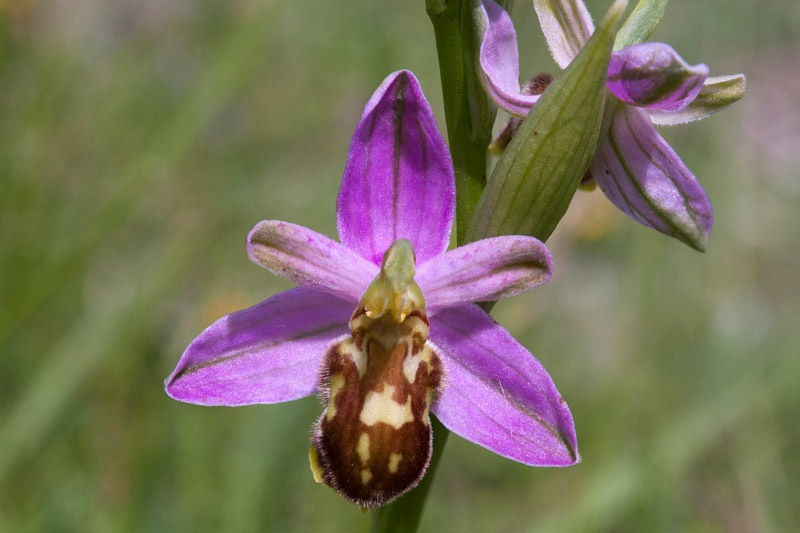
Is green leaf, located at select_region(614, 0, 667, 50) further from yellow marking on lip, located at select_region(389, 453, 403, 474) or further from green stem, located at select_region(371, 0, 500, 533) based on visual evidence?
yellow marking on lip, located at select_region(389, 453, 403, 474)

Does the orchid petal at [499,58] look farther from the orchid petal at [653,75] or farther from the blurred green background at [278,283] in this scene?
the blurred green background at [278,283]

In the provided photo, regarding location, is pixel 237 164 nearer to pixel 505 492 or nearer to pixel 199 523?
pixel 505 492

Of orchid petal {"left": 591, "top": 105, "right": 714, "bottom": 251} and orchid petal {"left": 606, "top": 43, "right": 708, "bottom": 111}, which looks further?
orchid petal {"left": 591, "top": 105, "right": 714, "bottom": 251}

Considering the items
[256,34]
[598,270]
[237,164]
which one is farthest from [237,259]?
[598,270]

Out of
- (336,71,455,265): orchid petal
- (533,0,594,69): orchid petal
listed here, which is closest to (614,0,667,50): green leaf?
(533,0,594,69): orchid petal

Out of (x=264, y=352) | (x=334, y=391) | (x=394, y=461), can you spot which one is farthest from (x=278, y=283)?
(x=394, y=461)

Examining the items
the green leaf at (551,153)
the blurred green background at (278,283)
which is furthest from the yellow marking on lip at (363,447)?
the blurred green background at (278,283)

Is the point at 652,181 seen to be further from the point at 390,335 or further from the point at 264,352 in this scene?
the point at 264,352
